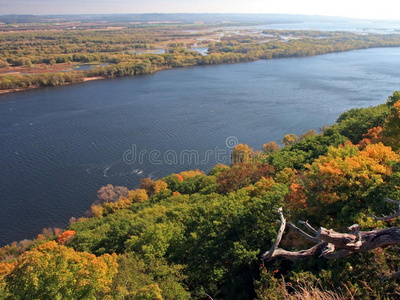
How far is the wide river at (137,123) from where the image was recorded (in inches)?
1181

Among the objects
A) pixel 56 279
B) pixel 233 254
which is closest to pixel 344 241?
pixel 233 254

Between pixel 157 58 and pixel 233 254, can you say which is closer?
pixel 233 254

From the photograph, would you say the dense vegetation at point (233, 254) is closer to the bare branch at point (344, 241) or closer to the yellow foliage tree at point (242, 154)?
the bare branch at point (344, 241)

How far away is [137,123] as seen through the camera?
44844mm

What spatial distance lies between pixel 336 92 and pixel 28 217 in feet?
171

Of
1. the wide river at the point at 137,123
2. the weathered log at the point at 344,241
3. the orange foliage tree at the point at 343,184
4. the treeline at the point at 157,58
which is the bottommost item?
the wide river at the point at 137,123

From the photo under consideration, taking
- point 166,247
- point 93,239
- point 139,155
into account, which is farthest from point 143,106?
point 166,247

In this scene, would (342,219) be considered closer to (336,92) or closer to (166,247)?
(166,247)

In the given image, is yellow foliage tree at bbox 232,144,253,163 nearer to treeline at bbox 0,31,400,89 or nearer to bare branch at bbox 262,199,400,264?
bare branch at bbox 262,199,400,264

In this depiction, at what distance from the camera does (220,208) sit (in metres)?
14.1

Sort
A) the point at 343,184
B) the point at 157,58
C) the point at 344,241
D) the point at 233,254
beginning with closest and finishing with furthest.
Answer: the point at 344,241 → the point at 233,254 → the point at 343,184 → the point at 157,58

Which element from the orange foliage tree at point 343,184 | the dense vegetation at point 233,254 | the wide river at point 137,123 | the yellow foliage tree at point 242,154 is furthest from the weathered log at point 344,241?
the yellow foliage tree at point 242,154

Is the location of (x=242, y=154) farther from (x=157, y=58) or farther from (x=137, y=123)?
(x=157, y=58)

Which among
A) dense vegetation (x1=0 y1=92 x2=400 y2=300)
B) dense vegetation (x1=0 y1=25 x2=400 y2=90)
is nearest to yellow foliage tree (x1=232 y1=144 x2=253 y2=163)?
dense vegetation (x1=0 y1=92 x2=400 y2=300)
